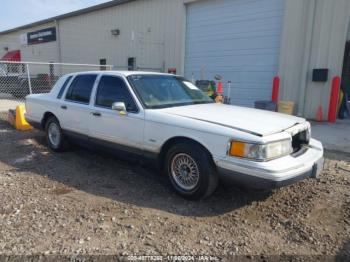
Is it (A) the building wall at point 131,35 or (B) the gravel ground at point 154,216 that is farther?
(A) the building wall at point 131,35

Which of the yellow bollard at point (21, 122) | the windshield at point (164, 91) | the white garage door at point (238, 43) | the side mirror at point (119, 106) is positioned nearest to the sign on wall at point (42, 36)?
the white garage door at point (238, 43)

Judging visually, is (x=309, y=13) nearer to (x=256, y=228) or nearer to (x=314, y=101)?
(x=314, y=101)

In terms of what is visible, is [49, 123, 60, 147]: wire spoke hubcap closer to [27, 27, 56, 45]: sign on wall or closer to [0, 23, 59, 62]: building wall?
[0, 23, 59, 62]: building wall

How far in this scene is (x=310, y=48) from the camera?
→ 9.20 m

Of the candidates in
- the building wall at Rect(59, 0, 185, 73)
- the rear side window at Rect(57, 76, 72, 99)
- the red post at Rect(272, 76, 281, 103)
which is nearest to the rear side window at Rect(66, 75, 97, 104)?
the rear side window at Rect(57, 76, 72, 99)

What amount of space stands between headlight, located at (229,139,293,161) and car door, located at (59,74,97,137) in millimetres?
2662

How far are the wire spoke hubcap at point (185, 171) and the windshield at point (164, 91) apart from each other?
0.86 metres

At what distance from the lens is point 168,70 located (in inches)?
543

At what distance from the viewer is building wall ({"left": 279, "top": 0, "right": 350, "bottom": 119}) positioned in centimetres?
873

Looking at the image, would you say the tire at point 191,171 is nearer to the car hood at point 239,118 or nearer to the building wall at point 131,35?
the car hood at point 239,118

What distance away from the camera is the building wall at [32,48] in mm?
22375

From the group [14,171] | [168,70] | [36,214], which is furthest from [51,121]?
[168,70]

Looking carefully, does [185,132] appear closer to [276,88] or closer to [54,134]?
[54,134]

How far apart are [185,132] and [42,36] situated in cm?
2288
